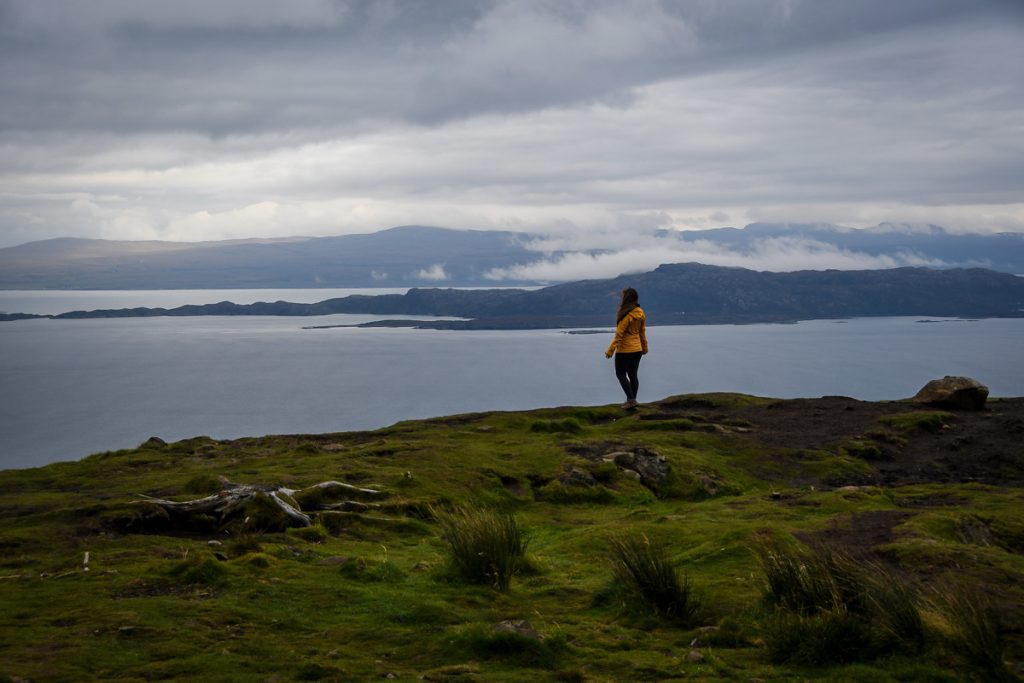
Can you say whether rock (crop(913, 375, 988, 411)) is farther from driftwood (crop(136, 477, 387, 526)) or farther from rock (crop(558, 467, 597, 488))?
driftwood (crop(136, 477, 387, 526))

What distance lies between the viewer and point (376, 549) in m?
11.4

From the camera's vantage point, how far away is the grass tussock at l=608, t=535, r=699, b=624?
28.0ft

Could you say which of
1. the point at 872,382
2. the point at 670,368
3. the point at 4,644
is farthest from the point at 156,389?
the point at 4,644

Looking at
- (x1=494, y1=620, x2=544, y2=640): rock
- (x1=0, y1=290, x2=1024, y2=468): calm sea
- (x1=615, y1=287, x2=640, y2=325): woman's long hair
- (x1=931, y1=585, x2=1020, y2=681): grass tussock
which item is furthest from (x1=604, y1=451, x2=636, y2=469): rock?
(x1=0, y1=290, x2=1024, y2=468): calm sea

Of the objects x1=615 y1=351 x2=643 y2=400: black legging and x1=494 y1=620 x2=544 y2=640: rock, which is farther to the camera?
x1=615 y1=351 x2=643 y2=400: black legging

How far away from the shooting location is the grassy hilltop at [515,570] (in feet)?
23.5

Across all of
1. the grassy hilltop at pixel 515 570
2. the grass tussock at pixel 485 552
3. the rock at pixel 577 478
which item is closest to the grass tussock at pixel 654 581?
the grassy hilltop at pixel 515 570

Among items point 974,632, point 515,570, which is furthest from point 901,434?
point 974,632

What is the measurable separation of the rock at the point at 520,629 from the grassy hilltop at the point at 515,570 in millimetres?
38

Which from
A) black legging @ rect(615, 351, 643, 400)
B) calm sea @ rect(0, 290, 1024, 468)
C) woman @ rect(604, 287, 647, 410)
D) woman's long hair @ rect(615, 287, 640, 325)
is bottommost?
calm sea @ rect(0, 290, 1024, 468)

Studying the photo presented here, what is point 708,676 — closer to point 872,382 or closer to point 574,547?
point 574,547

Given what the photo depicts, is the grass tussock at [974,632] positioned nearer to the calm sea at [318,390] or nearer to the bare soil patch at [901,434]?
the bare soil patch at [901,434]

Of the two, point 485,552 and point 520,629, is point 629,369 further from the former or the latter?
point 520,629

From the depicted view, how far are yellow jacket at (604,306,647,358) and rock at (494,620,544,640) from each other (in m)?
15.8
